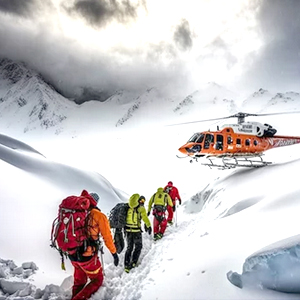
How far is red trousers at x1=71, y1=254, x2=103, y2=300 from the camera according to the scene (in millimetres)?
4207

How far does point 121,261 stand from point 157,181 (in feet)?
105

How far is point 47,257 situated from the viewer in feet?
19.1

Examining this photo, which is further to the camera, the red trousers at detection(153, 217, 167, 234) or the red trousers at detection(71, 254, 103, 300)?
the red trousers at detection(153, 217, 167, 234)

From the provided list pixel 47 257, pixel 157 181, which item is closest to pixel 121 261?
pixel 47 257

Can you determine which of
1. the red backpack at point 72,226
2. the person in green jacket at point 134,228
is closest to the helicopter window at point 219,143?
the person in green jacket at point 134,228

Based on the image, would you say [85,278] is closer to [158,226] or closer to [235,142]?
[158,226]

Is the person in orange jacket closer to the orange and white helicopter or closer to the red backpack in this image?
the red backpack

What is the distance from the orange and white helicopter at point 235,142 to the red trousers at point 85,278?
358 inches

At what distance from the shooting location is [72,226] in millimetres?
4000

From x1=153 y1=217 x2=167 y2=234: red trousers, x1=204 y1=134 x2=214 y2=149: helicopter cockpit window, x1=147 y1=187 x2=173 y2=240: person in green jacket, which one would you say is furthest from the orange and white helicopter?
x1=153 y1=217 x2=167 y2=234: red trousers

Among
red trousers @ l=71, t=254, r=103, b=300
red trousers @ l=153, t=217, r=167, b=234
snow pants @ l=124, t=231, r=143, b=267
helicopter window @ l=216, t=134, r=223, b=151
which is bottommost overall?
red trousers @ l=71, t=254, r=103, b=300

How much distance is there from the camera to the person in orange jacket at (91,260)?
4172 mm

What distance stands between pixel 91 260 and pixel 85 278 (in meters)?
0.42

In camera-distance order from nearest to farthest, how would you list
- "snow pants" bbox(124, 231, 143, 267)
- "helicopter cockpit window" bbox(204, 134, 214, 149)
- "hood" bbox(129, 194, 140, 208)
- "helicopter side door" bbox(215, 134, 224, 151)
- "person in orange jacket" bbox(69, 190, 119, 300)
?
"person in orange jacket" bbox(69, 190, 119, 300) < "snow pants" bbox(124, 231, 143, 267) < "hood" bbox(129, 194, 140, 208) < "helicopter cockpit window" bbox(204, 134, 214, 149) < "helicopter side door" bbox(215, 134, 224, 151)
